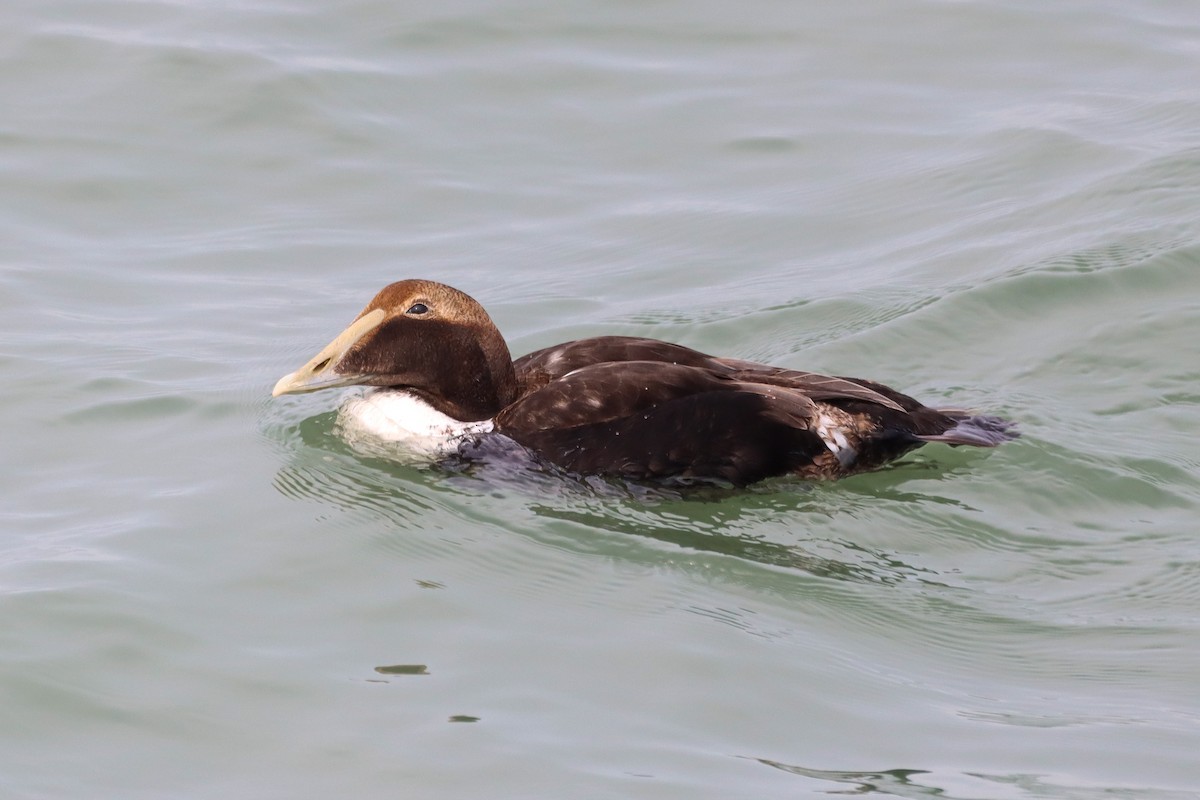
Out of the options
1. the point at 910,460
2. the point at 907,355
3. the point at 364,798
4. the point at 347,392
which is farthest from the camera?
the point at 907,355

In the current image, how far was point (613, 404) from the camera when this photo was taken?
6.21 meters

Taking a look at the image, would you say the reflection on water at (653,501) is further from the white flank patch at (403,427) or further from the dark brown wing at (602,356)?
the dark brown wing at (602,356)

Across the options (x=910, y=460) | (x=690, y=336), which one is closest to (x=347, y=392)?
(x=690, y=336)

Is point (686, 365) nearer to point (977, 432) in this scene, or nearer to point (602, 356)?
point (602, 356)

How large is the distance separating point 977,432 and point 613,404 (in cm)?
147

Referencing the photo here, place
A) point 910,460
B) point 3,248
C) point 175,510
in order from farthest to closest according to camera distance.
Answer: point 3,248, point 910,460, point 175,510

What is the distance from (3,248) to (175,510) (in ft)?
11.3

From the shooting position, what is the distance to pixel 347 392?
7.14 meters

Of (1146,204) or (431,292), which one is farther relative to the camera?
(1146,204)

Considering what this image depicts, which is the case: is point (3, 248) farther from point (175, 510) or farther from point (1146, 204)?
point (1146, 204)

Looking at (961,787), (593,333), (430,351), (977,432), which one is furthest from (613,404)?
(961,787)

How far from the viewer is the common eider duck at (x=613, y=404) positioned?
20.3 feet

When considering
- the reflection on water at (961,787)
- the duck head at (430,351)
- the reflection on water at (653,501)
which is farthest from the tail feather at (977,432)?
the reflection on water at (961,787)

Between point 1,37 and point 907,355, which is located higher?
point 1,37
